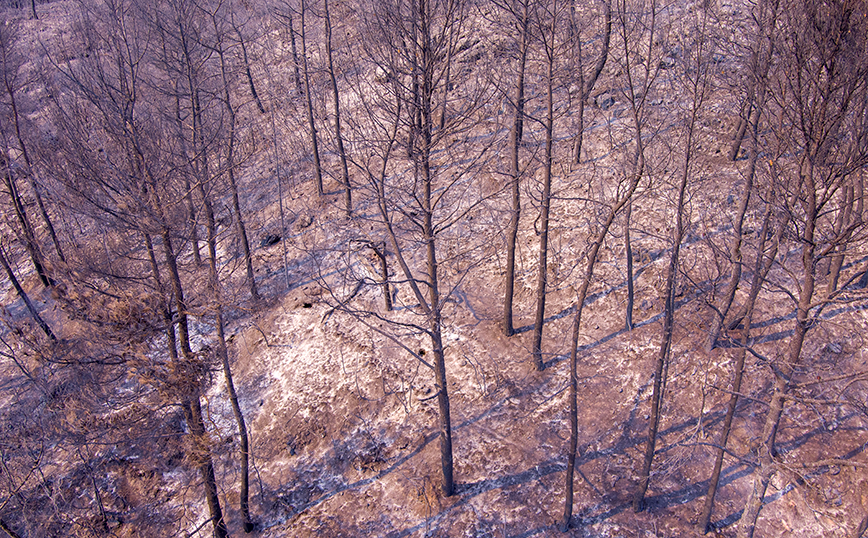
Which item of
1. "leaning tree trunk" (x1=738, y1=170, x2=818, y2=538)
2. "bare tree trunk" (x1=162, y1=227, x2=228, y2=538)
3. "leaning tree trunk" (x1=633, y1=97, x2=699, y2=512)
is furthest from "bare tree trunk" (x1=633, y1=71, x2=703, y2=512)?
"bare tree trunk" (x1=162, y1=227, x2=228, y2=538)

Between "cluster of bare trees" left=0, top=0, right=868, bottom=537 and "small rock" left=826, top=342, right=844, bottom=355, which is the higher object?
"cluster of bare trees" left=0, top=0, right=868, bottom=537

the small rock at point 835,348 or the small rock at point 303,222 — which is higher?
the small rock at point 303,222

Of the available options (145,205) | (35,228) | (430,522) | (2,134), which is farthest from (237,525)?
(35,228)

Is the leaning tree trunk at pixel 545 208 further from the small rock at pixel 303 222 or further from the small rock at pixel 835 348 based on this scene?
the small rock at pixel 303 222

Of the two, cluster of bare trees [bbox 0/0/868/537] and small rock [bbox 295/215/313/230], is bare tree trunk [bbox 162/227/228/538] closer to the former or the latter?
cluster of bare trees [bbox 0/0/868/537]

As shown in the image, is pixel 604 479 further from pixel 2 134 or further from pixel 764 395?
pixel 2 134

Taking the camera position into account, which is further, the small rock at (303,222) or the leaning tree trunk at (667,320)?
the small rock at (303,222)

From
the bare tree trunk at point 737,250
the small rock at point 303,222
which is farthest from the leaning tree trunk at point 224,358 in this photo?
the bare tree trunk at point 737,250

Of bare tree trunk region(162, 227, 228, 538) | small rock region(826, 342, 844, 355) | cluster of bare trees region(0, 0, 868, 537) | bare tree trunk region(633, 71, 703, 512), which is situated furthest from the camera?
small rock region(826, 342, 844, 355)

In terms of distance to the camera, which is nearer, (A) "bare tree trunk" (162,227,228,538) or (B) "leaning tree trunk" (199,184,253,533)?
(A) "bare tree trunk" (162,227,228,538)
